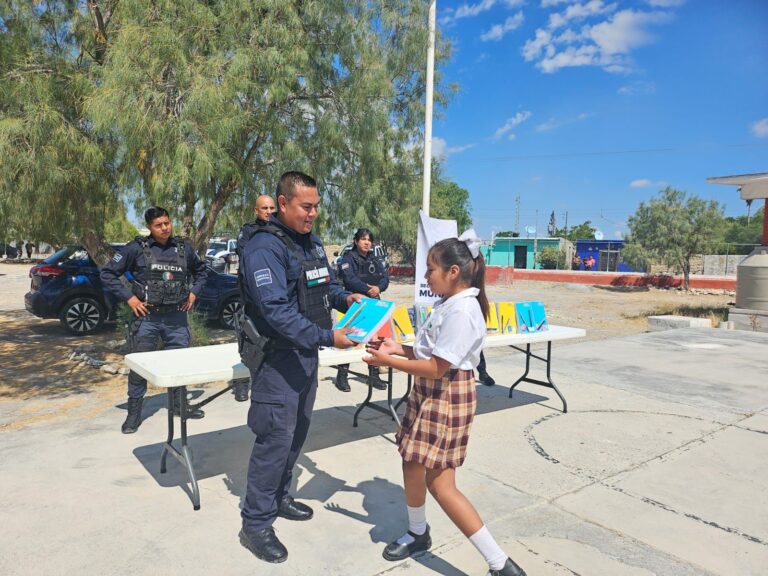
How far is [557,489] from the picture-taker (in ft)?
12.4

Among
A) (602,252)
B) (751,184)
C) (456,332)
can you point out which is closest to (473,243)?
(456,332)

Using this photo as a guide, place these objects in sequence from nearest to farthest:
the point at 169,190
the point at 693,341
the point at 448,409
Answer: the point at 448,409 → the point at 169,190 → the point at 693,341

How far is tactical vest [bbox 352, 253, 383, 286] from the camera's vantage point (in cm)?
656

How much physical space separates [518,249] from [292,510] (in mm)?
49939

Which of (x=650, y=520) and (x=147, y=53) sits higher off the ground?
(x=147, y=53)

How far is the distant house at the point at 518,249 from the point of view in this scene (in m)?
49.1

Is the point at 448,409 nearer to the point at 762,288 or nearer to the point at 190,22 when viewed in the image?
the point at 190,22

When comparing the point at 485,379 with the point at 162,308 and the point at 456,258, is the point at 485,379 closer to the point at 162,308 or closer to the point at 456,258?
the point at 162,308

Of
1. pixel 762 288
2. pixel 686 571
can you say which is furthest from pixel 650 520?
pixel 762 288

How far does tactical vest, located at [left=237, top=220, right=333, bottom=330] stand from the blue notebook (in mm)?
156

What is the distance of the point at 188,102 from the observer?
20.3ft

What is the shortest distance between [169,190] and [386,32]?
4177mm

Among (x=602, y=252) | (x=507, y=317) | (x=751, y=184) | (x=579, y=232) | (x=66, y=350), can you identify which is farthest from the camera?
(x=579, y=232)

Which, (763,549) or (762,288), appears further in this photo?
(762,288)
